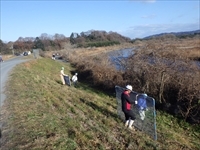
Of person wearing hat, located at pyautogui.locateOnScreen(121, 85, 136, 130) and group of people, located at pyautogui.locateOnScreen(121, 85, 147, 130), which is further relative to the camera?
person wearing hat, located at pyautogui.locateOnScreen(121, 85, 136, 130)

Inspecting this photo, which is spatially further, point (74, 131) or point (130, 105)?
point (130, 105)

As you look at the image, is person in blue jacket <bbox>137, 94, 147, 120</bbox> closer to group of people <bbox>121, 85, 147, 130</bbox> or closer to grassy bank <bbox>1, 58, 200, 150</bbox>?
group of people <bbox>121, 85, 147, 130</bbox>

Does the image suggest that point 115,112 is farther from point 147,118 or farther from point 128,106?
point 147,118

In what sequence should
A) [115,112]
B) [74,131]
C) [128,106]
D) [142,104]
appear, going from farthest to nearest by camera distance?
[115,112] → [128,106] → [142,104] → [74,131]

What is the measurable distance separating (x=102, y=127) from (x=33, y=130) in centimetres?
280

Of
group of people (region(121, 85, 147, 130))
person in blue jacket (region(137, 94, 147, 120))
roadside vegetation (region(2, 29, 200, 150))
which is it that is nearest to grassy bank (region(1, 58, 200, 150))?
roadside vegetation (region(2, 29, 200, 150))

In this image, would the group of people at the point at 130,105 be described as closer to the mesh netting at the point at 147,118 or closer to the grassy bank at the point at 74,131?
the mesh netting at the point at 147,118

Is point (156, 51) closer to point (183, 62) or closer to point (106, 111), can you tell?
point (183, 62)

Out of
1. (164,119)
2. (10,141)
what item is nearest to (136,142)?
(10,141)

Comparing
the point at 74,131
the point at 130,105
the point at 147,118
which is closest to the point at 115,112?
the point at 130,105

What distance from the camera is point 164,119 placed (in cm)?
1488

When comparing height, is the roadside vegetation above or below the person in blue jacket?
below

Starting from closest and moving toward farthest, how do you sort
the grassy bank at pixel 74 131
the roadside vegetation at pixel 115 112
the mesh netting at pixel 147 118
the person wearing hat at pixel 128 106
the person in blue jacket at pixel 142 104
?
1. the grassy bank at pixel 74 131
2. the roadside vegetation at pixel 115 112
3. the mesh netting at pixel 147 118
4. the person in blue jacket at pixel 142 104
5. the person wearing hat at pixel 128 106

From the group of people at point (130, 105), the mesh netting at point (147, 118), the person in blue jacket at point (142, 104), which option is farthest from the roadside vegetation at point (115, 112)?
the person in blue jacket at point (142, 104)
